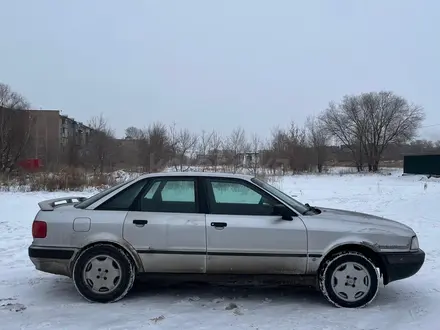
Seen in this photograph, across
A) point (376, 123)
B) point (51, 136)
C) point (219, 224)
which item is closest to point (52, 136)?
point (51, 136)

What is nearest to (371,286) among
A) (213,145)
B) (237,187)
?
(237,187)

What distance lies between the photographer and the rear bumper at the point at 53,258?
473 cm

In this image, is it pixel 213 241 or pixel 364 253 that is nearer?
pixel 213 241

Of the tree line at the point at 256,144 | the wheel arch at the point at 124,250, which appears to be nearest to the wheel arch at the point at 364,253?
the wheel arch at the point at 124,250

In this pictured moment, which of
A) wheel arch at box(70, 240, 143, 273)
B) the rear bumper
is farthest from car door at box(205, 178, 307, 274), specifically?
the rear bumper

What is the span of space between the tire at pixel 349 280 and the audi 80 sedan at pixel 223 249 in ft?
0.04

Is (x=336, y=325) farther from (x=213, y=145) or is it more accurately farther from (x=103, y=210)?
(x=213, y=145)

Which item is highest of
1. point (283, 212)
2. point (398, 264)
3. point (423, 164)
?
point (423, 164)

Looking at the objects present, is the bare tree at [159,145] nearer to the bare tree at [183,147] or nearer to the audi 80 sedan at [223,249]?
the bare tree at [183,147]

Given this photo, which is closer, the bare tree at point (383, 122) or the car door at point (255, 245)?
the car door at point (255, 245)

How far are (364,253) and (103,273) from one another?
116 inches

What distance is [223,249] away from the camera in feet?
15.3

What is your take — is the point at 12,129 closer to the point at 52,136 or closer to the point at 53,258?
the point at 52,136

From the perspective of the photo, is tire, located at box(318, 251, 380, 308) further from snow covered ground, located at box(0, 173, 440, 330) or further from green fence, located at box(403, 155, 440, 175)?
green fence, located at box(403, 155, 440, 175)
